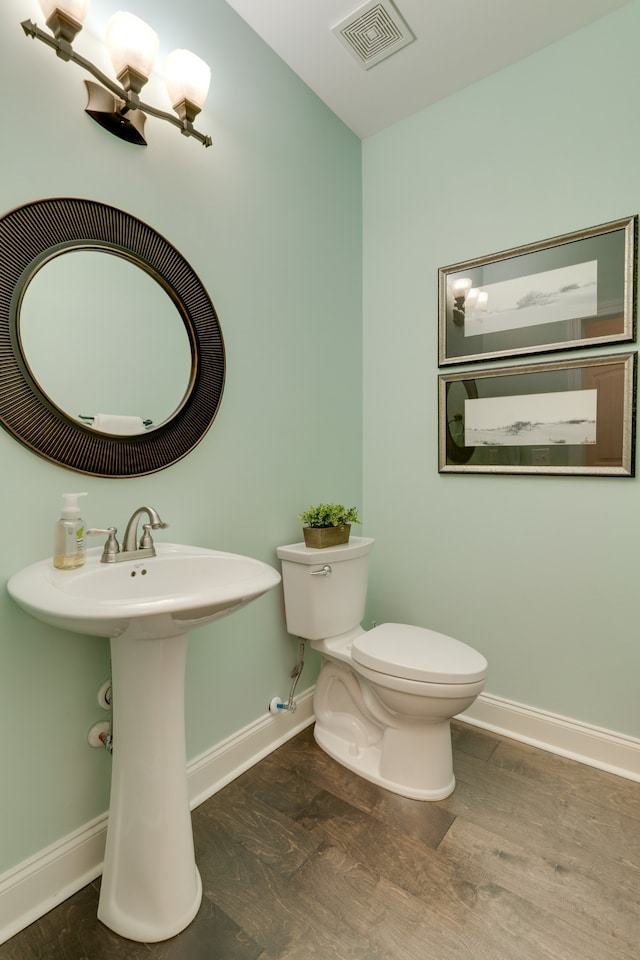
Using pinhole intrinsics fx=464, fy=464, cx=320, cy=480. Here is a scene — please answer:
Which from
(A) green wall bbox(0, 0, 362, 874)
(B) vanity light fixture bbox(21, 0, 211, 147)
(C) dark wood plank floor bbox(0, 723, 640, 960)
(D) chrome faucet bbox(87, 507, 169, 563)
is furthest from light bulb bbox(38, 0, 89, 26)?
(C) dark wood plank floor bbox(0, 723, 640, 960)

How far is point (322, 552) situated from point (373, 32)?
1849 millimetres

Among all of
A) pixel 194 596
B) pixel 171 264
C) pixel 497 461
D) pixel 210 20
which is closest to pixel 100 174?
pixel 171 264

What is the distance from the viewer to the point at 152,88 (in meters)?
1.30

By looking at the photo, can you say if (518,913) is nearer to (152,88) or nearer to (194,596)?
(194,596)

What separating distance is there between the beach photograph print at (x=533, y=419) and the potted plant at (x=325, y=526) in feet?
2.07

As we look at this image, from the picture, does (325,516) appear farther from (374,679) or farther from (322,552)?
(374,679)

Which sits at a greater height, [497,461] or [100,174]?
[100,174]

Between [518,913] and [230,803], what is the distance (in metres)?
0.84

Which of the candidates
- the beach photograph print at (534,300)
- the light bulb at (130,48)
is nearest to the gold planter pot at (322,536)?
the beach photograph print at (534,300)

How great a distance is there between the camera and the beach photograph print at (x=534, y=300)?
5.38 feet

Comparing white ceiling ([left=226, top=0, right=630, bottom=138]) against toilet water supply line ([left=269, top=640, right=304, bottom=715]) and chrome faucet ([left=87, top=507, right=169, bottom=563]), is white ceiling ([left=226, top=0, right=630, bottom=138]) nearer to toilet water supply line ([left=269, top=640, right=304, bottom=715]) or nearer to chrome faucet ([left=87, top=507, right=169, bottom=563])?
chrome faucet ([left=87, top=507, right=169, bottom=563])

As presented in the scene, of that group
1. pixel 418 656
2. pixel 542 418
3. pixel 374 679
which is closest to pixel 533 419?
pixel 542 418

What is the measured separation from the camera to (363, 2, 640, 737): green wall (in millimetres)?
1606

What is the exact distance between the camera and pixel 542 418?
68.6 inches
